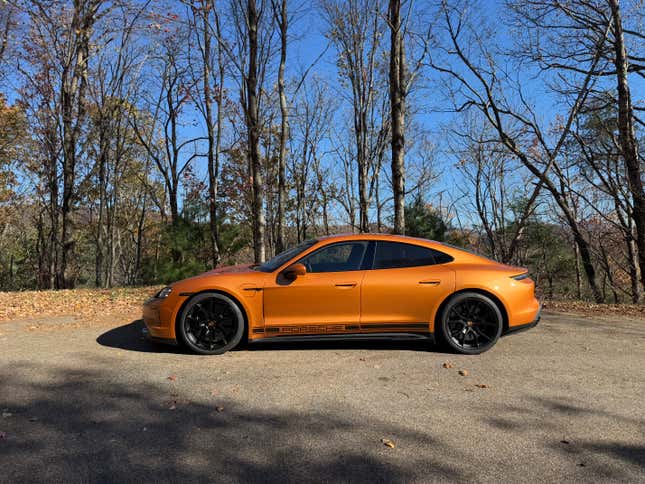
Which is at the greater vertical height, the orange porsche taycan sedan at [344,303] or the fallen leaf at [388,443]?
the orange porsche taycan sedan at [344,303]

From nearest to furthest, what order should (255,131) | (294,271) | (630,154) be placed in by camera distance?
1. (294,271)
2. (630,154)
3. (255,131)

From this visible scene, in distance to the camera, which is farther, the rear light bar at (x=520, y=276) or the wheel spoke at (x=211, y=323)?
the rear light bar at (x=520, y=276)

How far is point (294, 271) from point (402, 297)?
1.27m

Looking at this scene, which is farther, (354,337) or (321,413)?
(354,337)

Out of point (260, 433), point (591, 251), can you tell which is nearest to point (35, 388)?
point (260, 433)

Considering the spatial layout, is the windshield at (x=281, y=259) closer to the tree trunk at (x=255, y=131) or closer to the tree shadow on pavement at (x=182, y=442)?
the tree shadow on pavement at (x=182, y=442)

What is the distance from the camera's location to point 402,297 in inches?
194

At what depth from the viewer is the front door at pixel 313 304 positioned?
4.85 m

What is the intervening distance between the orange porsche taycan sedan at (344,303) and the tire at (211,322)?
0.4 inches

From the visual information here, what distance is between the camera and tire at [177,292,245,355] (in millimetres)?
4844

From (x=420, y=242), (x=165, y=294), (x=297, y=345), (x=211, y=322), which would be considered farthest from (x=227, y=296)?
(x=420, y=242)

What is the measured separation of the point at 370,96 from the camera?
22688mm

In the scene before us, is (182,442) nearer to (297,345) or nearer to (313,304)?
(313,304)

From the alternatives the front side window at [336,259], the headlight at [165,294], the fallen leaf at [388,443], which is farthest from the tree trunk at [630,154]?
the headlight at [165,294]
